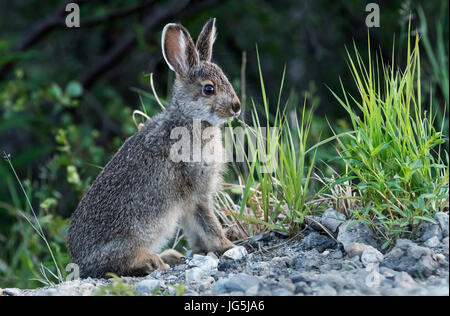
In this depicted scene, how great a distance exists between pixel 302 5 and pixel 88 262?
5.77 metres

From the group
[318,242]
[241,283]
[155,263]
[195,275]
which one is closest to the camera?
[241,283]

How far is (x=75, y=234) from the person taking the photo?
16.0ft

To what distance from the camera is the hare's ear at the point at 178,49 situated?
5.00m

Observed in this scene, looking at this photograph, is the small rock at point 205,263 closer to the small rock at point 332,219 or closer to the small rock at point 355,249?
the small rock at point 332,219

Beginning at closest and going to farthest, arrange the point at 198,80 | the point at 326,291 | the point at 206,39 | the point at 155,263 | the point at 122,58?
the point at 326,291
the point at 155,263
the point at 198,80
the point at 206,39
the point at 122,58

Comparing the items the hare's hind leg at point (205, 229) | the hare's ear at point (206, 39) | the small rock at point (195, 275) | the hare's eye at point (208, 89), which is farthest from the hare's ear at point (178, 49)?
the small rock at point (195, 275)

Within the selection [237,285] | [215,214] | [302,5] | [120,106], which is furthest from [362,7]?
[237,285]

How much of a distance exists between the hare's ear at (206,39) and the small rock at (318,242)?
172cm

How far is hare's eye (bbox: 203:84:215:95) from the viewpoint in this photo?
5.00 metres

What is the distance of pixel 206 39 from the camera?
5219 millimetres

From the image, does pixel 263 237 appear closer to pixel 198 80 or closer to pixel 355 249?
pixel 355 249

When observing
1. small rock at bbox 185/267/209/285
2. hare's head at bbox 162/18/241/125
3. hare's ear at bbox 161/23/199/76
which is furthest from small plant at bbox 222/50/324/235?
hare's ear at bbox 161/23/199/76

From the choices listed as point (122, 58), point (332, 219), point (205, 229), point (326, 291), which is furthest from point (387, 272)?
point (122, 58)

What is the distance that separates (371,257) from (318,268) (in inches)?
12.2
